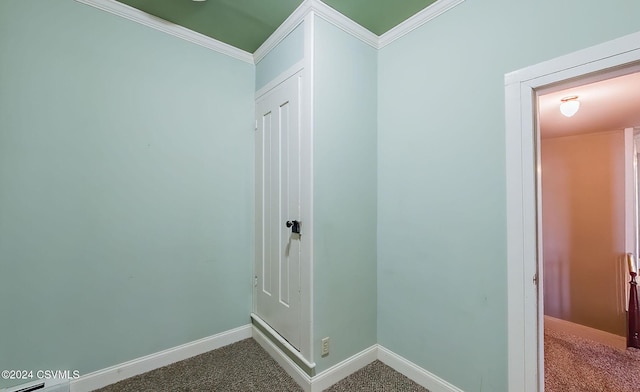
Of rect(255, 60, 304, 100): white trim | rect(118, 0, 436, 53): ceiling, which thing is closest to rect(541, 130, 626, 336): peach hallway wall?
rect(118, 0, 436, 53): ceiling

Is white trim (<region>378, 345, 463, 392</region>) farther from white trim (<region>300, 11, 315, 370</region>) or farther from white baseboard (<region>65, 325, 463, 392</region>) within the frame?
white trim (<region>300, 11, 315, 370</region>)

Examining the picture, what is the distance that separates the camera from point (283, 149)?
192 cm

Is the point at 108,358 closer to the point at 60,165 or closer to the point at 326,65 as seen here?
the point at 60,165

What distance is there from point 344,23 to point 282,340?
228 cm

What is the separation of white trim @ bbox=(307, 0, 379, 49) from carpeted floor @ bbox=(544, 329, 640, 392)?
2.74 meters

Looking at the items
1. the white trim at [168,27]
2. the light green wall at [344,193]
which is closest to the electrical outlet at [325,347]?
the light green wall at [344,193]

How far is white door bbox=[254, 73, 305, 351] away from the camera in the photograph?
1.77 metres

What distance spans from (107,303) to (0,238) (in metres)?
0.65

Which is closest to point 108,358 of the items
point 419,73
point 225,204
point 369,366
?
point 225,204

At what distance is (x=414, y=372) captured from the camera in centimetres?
172

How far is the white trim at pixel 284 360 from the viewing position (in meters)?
1.63

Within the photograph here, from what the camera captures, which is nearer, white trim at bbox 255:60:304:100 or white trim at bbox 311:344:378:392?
white trim at bbox 311:344:378:392

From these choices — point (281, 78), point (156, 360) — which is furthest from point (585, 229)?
point (156, 360)

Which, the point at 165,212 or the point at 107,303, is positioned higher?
the point at 165,212
